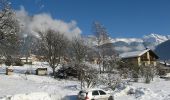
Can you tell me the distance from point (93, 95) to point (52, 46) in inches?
1593

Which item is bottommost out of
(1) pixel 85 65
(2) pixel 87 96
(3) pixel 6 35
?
(2) pixel 87 96

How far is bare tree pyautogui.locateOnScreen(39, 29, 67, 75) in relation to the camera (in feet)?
225

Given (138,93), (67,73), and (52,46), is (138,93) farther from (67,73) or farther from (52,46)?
(52,46)

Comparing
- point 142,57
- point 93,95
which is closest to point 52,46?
point 93,95

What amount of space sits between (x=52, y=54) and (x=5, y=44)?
26.1 meters

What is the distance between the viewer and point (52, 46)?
72.4 metres

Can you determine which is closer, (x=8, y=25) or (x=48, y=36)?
(x=8, y=25)

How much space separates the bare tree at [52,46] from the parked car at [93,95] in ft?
110

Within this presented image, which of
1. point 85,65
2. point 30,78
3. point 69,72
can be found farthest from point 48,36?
point 85,65

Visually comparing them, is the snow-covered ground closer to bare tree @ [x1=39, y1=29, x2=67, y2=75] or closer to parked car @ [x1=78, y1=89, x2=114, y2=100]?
parked car @ [x1=78, y1=89, x2=114, y2=100]

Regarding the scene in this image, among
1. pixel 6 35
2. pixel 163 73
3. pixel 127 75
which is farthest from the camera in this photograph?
pixel 163 73

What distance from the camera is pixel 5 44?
4381 cm

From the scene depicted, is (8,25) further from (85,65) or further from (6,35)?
(85,65)

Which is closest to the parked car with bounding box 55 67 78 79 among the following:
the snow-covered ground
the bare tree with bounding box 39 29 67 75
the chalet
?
the snow-covered ground
